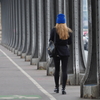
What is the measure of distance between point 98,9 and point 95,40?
29.1 inches

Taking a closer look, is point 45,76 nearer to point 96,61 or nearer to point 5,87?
point 5,87

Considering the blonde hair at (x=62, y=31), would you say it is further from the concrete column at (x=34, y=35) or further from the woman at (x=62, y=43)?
the concrete column at (x=34, y=35)

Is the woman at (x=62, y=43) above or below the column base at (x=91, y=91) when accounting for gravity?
above

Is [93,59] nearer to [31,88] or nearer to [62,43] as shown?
[62,43]

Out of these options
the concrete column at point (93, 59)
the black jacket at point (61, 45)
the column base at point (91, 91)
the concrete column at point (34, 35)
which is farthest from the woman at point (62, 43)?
the concrete column at point (34, 35)

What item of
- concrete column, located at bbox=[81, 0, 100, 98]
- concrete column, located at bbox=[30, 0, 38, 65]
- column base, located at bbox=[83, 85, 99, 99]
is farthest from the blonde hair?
concrete column, located at bbox=[30, 0, 38, 65]

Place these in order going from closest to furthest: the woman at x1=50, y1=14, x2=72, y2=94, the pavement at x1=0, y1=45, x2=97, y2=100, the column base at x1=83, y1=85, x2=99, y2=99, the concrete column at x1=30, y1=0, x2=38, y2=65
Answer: the column base at x1=83, y1=85, x2=99, y2=99 < the pavement at x1=0, y1=45, x2=97, y2=100 < the woman at x1=50, y1=14, x2=72, y2=94 < the concrete column at x1=30, y1=0, x2=38, y2=65

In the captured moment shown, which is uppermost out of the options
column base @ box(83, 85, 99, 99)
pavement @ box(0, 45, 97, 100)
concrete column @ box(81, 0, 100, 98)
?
concrete column @ box(81, 0, 100, 98)

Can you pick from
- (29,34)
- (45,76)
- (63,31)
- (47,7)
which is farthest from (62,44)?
(29,34)

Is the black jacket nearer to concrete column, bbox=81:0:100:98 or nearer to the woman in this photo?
the woman

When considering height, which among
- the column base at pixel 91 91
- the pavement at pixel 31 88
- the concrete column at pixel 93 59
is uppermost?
the concrete column at pixel 93 59

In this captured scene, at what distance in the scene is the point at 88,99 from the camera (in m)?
12.5

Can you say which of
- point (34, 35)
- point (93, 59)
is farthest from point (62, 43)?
point (34, 35)

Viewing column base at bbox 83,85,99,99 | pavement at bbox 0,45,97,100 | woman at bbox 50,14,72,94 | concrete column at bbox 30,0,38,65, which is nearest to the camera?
column base at bbox 83,85,99,99
